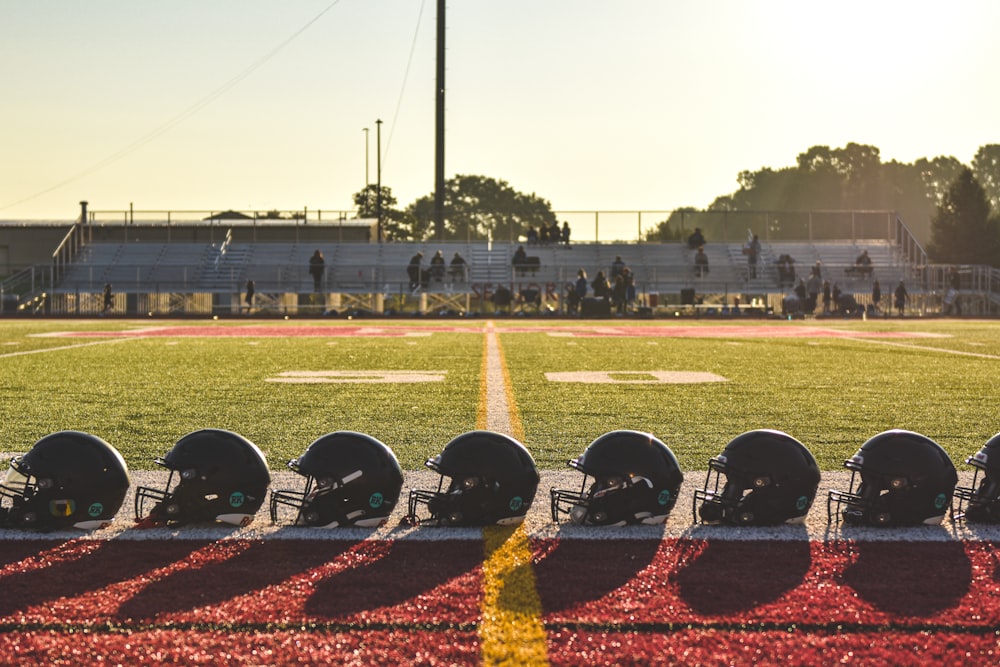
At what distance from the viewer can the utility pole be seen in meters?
47.2

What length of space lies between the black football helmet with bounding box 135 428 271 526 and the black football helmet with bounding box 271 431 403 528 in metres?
0.20

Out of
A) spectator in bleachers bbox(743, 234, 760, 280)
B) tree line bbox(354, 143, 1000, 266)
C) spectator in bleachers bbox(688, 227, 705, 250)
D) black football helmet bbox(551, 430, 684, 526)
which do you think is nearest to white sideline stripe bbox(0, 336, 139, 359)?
black football helmet bbox(551, 430, 684, 526)

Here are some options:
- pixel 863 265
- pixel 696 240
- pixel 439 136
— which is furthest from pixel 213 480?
pixel 439 136

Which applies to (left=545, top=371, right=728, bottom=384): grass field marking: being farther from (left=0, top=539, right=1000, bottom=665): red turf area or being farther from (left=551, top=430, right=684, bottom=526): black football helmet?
(left=0, top=539, right=1000, bottom=665): red turf area

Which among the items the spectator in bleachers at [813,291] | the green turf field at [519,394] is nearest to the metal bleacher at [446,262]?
the spectator in bleachers at [813,291]

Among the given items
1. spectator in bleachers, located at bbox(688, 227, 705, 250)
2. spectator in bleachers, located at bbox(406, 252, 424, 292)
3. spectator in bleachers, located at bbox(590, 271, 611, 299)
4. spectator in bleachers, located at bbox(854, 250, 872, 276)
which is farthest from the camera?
spectator in bleachers, located at bbox(688, 227, 705, 250)

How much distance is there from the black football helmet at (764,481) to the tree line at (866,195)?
70468 mm

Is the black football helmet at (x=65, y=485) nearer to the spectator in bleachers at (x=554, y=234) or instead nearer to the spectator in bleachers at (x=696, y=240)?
the spectator in bleachers at (x=696, y=240)

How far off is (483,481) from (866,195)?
464 feet

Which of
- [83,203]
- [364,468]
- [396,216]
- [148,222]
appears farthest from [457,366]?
[396,216]

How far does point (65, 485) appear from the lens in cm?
446

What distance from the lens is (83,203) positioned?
5222 cm

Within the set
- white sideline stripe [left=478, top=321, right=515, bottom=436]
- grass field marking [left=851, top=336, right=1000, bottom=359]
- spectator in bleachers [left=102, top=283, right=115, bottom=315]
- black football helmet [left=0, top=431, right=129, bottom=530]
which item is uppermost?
spectator in bleachers [left=102, top=283, right=115, bottom=315]

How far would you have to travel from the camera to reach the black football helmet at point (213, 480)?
4.55 meters
